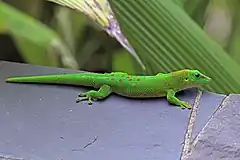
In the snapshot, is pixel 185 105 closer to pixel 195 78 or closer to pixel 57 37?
pixel 195 78

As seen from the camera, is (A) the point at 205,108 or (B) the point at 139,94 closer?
(A) the point at 205,108

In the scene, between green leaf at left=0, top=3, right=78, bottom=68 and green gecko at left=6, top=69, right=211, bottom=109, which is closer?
green gecko at left=6, top=69, right=211, bottom=109

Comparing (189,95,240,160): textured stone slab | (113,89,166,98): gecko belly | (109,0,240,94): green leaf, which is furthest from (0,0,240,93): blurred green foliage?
(189,95,240,160): textured stone slab

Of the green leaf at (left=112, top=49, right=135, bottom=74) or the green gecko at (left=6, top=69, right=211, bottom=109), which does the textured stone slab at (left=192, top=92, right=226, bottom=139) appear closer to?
the green gecko at (left=6, top=69, right=211, bottom=109)

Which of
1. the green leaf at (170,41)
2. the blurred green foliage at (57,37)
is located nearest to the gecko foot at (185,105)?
the green leaf at (170,41)

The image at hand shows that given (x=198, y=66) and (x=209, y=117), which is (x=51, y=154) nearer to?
(x=209, y=117)

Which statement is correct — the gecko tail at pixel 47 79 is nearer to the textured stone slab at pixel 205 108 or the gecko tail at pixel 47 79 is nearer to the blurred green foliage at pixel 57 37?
the textured stone slab at pixel 205 108

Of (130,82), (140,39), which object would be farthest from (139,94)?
(140,39)
